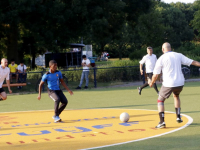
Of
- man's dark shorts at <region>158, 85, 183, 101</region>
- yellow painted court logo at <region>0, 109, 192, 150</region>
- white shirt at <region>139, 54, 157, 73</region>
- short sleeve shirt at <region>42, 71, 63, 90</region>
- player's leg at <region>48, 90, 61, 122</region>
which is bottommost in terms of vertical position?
yellow painted court logo at <region>0, 109, 192, 150</region>

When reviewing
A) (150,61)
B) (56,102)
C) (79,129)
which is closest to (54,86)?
(56,102)

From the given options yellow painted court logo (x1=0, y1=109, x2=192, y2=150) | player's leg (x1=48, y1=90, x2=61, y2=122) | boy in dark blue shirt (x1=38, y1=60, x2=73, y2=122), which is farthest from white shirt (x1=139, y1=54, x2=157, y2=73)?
player's leg (x1=48, y1=90, x2=61, y2=122)

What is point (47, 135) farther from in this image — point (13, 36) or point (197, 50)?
point (197, 50)

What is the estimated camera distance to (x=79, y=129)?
999 centimetres

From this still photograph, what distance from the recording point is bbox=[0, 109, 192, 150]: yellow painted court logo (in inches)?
325

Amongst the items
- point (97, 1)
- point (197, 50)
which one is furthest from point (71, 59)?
point (97, 1)

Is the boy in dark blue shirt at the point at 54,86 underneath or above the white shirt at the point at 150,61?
underneath

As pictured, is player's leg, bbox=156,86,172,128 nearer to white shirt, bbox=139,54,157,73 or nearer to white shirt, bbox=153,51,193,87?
white shirt, bbox=153,51,193,87

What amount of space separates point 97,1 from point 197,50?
12331 millimetres

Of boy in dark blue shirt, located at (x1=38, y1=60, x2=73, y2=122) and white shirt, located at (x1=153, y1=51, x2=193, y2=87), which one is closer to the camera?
white shirt, located at (x1=153, y1=51, x2=193, y2=87)

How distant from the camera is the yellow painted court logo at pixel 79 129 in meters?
8.27

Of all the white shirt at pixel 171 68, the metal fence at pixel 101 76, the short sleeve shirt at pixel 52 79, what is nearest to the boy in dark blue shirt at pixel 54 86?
the short sleeve shirt at pixel 52 79

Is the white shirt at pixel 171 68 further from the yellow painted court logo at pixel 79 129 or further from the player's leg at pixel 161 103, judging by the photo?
the yellow painted court logo at pixel 79 129

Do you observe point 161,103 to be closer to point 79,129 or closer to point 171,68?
point 171,68
